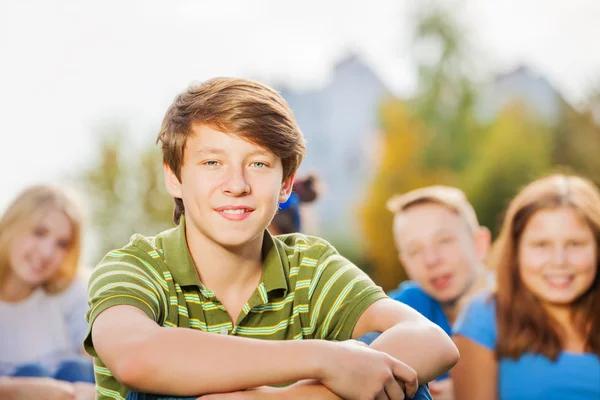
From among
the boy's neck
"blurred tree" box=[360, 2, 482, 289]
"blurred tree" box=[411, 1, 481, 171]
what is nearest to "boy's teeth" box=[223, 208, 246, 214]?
the boy's neck

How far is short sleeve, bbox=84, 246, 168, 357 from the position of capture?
1.86 m

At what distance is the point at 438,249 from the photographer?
12.9 ft

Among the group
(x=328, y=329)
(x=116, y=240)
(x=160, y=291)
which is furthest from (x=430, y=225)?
(x=116, y=240)

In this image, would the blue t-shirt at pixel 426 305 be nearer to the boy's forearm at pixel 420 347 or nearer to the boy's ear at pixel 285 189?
the boy's ear at pixel 285 189

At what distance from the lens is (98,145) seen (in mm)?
27984

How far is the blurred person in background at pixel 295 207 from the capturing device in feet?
12.4

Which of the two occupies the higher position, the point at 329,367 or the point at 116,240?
the point at 329,367

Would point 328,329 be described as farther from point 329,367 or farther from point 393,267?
point 393,267

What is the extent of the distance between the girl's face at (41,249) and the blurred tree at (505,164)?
65.8ft

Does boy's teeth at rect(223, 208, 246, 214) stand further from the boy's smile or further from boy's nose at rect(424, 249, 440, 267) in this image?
boy's nose at rect(424, 249, 440, 267)

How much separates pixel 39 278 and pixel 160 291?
2.21 meters

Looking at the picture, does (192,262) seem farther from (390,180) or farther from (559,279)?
(390,180)

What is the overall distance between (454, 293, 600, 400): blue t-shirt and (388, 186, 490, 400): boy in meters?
0.47

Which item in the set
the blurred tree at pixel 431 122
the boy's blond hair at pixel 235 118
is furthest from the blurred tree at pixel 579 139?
the boy's blond hair at pixel 235 118
